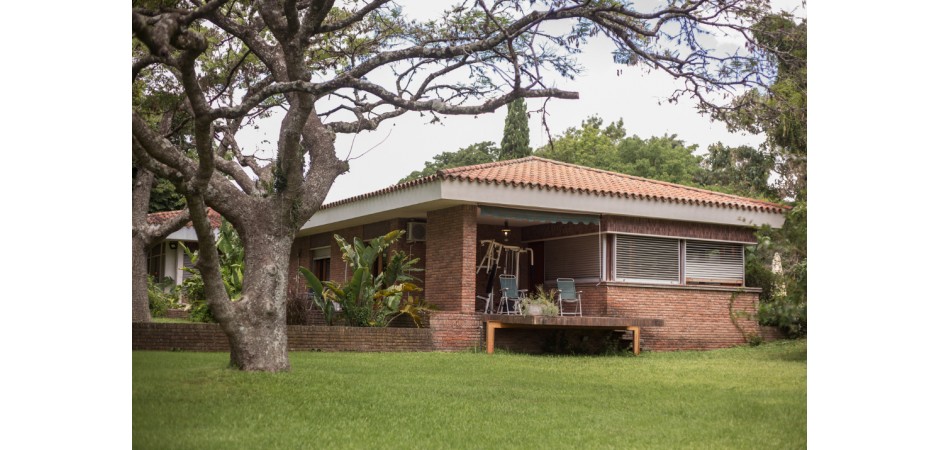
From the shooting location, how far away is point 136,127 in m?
6.33

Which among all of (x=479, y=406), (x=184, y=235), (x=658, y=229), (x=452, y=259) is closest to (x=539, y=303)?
(x=452, y=259)

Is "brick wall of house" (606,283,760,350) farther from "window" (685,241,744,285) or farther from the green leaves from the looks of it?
the green leaves

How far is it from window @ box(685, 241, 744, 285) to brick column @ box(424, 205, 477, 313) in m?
3.69

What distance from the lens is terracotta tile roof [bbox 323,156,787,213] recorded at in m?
8.26

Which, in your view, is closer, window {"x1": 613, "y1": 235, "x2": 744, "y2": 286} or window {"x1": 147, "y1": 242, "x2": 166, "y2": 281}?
window {"x1": 147, "y1": 242, "x2": 166, "y2": 281}

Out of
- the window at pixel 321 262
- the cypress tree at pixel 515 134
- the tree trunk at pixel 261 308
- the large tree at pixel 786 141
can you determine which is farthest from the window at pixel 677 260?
the window at pixel 321 262

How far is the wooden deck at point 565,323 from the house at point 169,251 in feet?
12.4

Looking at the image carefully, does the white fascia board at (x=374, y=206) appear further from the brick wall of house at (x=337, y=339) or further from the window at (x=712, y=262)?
the window at (x=712, y=262)

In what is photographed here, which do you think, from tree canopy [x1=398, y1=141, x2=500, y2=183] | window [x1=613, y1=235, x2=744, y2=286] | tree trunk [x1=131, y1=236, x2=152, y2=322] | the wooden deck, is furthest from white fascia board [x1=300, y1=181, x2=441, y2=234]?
tree trunk [x1=131, y1=236, x2=152, y2=322]
